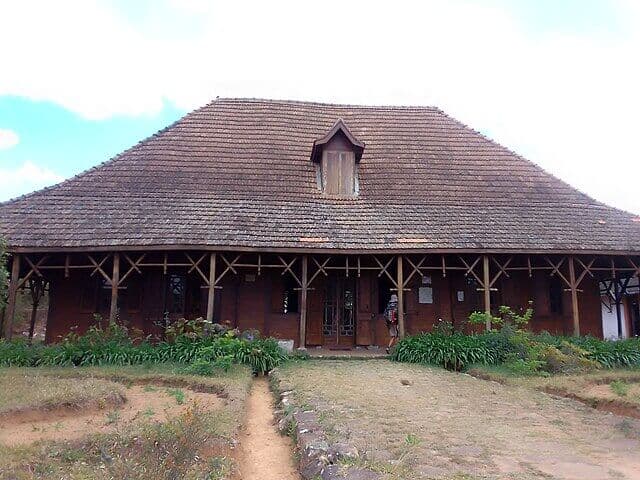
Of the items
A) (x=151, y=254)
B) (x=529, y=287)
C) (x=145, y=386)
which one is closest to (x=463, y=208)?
(x=529, y=287)

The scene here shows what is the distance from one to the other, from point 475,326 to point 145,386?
993cm

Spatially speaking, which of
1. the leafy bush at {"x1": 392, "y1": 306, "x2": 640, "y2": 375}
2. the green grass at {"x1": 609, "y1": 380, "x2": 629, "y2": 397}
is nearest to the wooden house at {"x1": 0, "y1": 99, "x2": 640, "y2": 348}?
the leafy bush at {"x1": 392, "y1": 306, "x2": 640, "y2": 375}

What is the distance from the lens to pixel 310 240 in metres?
13.4

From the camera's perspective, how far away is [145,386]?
9.12m

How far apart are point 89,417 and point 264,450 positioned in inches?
99.5

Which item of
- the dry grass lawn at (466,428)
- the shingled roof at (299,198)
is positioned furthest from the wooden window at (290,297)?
the dry grass lawn at (466,428)

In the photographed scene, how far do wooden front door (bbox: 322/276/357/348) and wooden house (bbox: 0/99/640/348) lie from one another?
3 centimetres

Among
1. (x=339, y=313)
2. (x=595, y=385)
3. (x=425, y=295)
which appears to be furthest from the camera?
(x=425, y=295)

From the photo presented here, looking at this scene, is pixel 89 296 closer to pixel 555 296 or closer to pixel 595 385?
pixel 595 385

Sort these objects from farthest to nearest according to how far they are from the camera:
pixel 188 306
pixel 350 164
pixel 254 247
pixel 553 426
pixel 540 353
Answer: pixel 350 164 → pixel 188 306 → pixel 254 247 → pixel 540 353 → pixel 553 426

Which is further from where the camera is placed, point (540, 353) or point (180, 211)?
point (180, 211)

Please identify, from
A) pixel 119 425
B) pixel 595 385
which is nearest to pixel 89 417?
pixel 119 425

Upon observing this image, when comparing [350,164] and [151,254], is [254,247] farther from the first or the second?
[350,164]

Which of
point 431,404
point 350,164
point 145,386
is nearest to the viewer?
point 431,404
